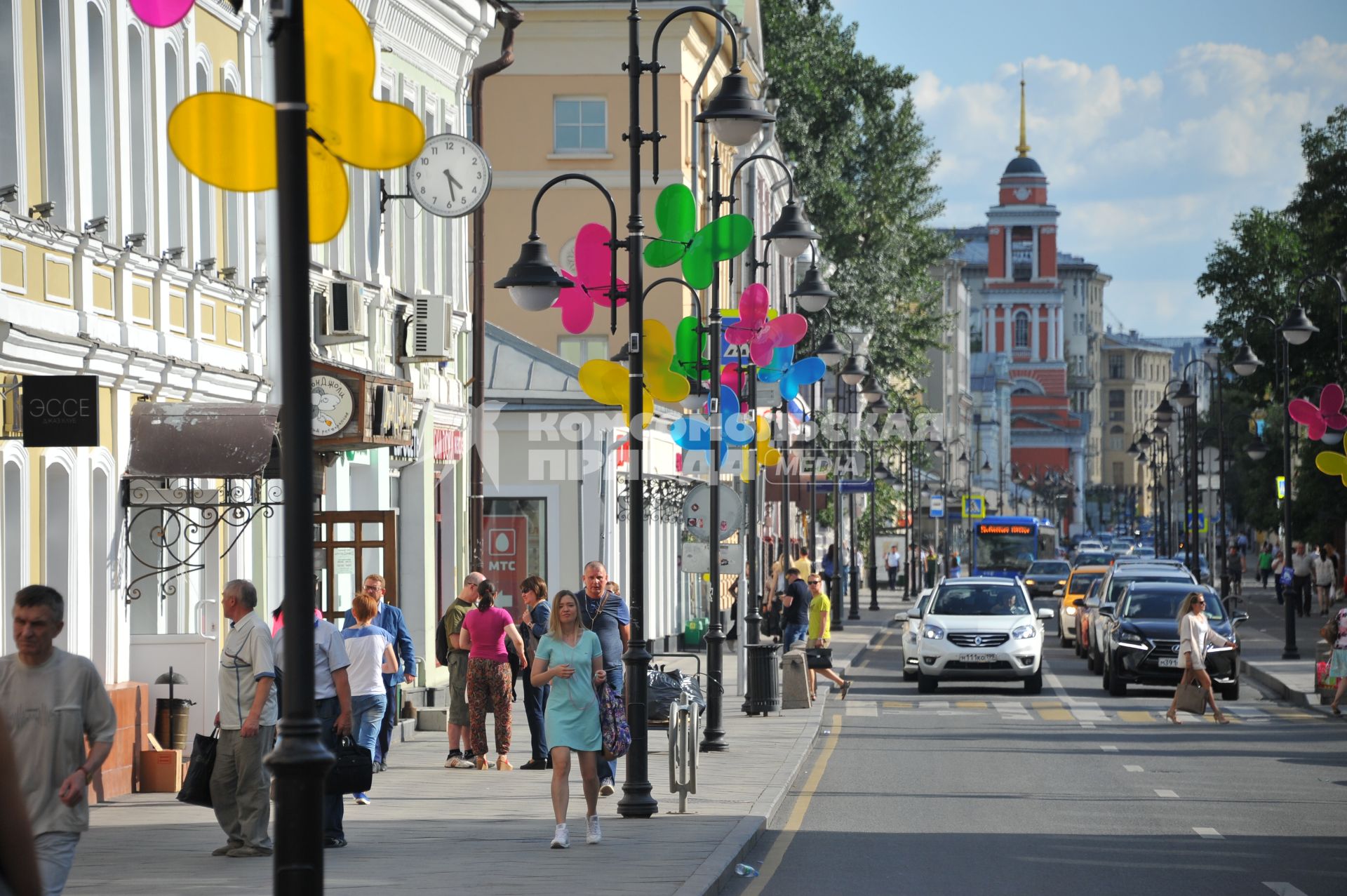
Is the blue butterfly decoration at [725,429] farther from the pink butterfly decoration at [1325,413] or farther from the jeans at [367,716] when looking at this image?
the jeans at [367,716]

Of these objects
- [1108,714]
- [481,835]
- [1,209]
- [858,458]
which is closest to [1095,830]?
[481,835]

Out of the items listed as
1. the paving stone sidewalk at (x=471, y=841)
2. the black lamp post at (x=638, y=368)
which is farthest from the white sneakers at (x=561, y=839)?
the black lamp post at (x=638, y=368)

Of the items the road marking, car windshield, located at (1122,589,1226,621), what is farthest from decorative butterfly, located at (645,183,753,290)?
car windshield, located at (1122,589,1226,621)

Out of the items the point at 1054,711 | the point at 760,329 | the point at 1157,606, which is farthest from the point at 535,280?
the point at 1157,606

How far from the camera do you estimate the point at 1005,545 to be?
80.1 metres

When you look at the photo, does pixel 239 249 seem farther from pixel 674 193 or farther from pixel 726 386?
pixel 726 386

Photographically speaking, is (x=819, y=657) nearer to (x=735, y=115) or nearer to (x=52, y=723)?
(x=735, y=115)

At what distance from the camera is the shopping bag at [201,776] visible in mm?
13805

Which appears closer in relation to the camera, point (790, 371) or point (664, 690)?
point (664, 690)

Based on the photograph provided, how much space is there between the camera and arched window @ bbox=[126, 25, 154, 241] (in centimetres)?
1866

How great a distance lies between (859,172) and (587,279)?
142 ft

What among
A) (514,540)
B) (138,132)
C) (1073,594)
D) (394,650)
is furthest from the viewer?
(1073,594)

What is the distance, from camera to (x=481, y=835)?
15008 millimetres

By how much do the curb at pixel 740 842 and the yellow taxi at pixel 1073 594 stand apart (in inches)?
1006
